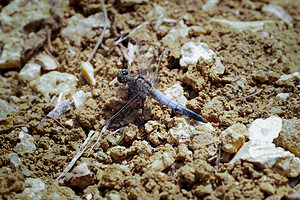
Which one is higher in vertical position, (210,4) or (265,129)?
(210,4)

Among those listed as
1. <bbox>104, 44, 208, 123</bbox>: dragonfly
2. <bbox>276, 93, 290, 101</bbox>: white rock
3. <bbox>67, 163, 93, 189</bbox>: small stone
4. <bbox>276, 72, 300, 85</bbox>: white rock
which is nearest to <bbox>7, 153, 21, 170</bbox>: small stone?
<bbox>67, 163, 93, 189</bbox>: small stone

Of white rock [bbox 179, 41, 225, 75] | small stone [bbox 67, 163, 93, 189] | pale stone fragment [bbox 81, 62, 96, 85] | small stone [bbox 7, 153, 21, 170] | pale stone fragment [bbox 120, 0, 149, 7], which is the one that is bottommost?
small stone [bbox 67, 163, 93, 189]

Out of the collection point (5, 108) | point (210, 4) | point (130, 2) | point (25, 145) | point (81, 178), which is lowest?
point (81, 178)

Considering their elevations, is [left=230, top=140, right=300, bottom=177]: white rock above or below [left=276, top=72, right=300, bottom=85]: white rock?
below

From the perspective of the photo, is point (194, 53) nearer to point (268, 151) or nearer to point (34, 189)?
point (268, 151)

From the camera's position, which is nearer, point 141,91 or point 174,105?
point 174,105

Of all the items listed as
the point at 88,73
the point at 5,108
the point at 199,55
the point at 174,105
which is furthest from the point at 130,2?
the point at 5,108

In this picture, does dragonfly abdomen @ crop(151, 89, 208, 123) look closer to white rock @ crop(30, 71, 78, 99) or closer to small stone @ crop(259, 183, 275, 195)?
small stone @ crop(259, 183, 275, 195)
